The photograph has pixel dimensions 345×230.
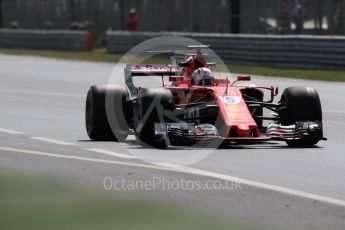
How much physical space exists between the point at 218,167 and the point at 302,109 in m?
2.16

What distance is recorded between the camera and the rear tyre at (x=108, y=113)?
1331 centimetres

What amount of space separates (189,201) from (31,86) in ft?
55.4

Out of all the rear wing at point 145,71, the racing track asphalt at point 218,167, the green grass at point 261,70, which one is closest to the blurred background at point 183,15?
the green grass at point 261,70

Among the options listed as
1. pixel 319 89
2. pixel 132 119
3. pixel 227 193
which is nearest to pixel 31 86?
pixel 319 89

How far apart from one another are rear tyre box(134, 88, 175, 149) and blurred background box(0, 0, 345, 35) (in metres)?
20.5

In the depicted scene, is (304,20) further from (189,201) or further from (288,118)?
(189,201)

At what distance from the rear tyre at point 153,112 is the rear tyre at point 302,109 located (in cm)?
143

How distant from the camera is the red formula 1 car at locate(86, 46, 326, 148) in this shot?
12.0m

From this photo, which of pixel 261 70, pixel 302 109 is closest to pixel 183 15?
pixel 261 70

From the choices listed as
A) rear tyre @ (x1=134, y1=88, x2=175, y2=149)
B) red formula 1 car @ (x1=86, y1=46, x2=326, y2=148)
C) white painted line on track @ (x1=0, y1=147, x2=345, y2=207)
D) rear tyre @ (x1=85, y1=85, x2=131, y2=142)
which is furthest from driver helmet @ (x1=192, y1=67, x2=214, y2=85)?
white painted line on track @ (x1=0, y1=147, x2=345, y2=207)

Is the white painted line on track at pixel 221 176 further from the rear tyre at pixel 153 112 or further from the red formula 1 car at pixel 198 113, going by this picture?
the red formula 1 car at pixel 198 113

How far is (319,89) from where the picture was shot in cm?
2322

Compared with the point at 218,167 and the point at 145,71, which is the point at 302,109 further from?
the point at 145,71

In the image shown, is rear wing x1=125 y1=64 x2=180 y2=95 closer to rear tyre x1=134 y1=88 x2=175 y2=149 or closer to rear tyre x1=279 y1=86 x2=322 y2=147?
rear tyre x1=134 y1=88 x2=175 y2=149
